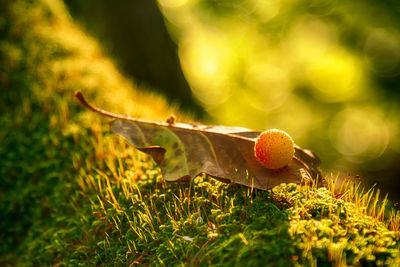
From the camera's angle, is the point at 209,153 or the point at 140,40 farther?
the point at 140,40

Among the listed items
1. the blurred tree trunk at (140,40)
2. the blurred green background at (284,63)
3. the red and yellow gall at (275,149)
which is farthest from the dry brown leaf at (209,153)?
the blurred tree trunk at (140,40)

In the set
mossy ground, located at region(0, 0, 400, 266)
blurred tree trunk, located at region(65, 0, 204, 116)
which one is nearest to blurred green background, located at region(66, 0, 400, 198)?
blurred tree trunk, located at region(65, 0, 204, 116)

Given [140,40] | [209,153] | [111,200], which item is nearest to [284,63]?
[140,40]

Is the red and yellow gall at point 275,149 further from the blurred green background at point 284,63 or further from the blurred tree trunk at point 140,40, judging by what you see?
the blurred tree trunk at point 140,40

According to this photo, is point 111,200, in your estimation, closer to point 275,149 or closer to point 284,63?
point 275,149

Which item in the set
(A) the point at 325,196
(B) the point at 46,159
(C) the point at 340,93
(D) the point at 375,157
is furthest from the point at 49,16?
(D) the point at 375,157

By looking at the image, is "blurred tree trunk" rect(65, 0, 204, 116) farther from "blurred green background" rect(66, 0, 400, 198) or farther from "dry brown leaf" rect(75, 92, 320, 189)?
"dry brown leaf" rect(75, 92, 320, 189)
